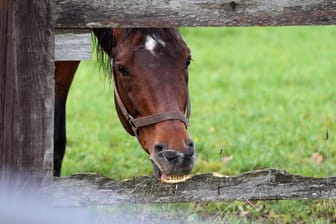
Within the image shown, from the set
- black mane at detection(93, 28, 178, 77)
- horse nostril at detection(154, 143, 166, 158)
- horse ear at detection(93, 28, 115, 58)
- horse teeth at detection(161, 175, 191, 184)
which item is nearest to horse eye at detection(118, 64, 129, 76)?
black mane at detection(93, 28, 178, 77)

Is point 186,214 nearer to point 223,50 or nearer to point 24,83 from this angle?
point 24,83

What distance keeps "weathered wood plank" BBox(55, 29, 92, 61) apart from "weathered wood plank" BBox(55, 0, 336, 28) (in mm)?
47

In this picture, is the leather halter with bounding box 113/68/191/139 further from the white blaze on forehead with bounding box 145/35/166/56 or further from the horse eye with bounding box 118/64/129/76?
the white blaze on forehead with bounding box 145/35/166/56

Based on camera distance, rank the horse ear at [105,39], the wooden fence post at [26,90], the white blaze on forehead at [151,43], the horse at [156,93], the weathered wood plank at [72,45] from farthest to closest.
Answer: the horse ear at [105,39] < the white blaze on forehead at [151,43] < the horse at [156,93] < the weathered wood plank at [72,45] < the wooden fence post at [26,90]

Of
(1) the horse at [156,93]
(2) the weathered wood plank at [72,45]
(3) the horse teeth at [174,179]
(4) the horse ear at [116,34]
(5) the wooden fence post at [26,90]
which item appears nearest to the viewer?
(5) the wooden fence post at [26,90]

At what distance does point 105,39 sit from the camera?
4.82 metres

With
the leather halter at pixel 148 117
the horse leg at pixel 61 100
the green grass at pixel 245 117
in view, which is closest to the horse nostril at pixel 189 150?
the leather halter at pixel 148 117

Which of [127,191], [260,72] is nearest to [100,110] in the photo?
[260,72]

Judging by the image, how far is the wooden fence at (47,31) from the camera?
339cm

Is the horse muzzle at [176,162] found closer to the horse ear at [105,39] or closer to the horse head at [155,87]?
the horse head at [155,87]

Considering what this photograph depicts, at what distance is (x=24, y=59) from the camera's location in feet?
11.2

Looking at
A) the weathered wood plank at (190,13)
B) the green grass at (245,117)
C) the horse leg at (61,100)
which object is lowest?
the green grass at (245,117)

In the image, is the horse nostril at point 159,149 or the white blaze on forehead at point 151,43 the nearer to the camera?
the horse nostril at point 159,149

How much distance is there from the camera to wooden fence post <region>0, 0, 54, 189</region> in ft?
11.1
